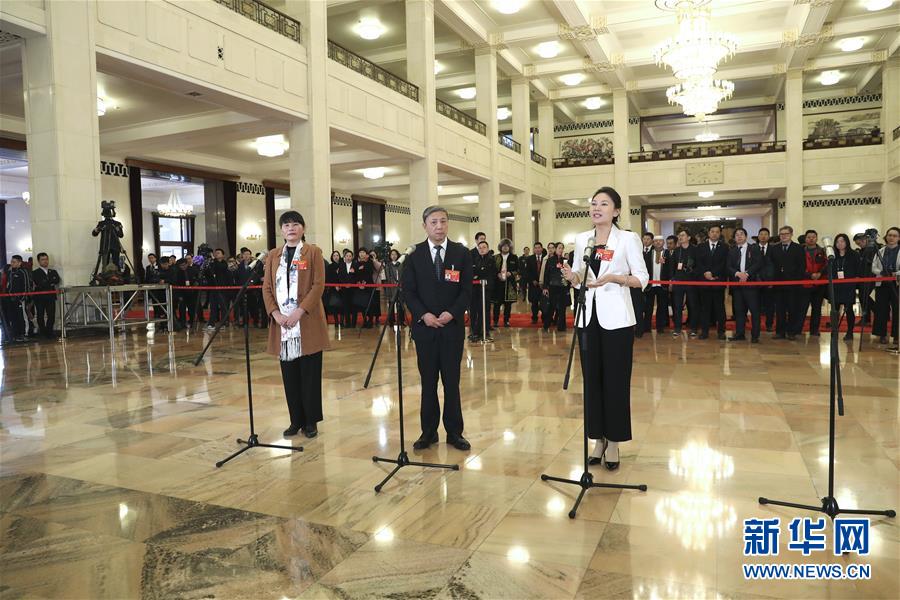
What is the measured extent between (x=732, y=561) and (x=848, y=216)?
25282 mm

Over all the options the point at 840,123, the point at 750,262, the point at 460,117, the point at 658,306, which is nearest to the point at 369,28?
the point at 460,117

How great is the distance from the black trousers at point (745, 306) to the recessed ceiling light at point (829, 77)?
16.2 meters

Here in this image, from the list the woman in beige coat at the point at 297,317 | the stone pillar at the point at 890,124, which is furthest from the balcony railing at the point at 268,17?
the stone pillar at the point at 890,124

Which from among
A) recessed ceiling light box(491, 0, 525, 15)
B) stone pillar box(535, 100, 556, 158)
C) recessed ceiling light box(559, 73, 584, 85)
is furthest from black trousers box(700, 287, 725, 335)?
stone pillar box(535, 100, 556, 158)

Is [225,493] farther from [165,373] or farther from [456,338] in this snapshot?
[165,373]

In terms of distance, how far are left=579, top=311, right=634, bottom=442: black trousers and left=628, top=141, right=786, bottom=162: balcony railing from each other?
20.1m

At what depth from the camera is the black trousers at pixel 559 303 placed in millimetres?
10867

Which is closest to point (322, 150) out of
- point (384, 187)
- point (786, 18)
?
point (384, 187)

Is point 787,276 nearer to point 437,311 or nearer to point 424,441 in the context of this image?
point 437,311

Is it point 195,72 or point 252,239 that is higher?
point 195,72

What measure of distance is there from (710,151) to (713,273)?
13.6 m

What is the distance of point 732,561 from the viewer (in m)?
2.52

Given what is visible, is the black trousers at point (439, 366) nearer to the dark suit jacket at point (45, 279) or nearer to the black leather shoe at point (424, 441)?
the black leather shoe at point (424, 441)

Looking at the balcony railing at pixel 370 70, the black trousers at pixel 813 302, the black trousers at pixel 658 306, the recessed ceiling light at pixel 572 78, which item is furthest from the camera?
the recessed ceiling light at pixel 572 78
